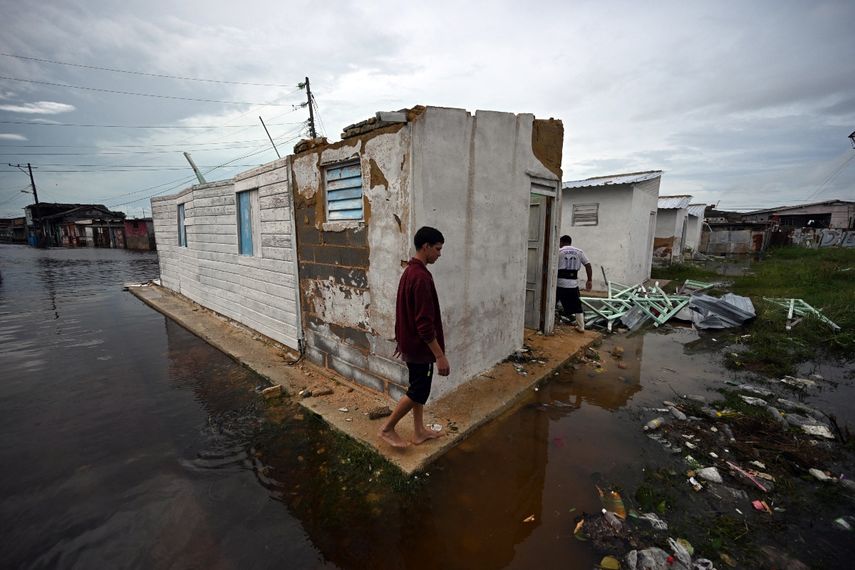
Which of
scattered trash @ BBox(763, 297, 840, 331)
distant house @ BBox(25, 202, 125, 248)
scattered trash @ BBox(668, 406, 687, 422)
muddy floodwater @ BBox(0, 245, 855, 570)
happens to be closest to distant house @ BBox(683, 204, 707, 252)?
scattered trash @ BBox(763, 297, 840, 331)

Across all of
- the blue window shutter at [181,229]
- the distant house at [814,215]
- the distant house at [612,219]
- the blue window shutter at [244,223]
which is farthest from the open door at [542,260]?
the distant house at [814,215]

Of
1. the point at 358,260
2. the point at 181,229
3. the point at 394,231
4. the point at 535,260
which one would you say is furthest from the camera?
the point at 181,229

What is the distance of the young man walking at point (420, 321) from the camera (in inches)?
111

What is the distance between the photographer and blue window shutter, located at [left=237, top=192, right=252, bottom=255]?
6.17 metres

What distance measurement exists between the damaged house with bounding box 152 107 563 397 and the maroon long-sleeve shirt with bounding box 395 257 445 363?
732 millimetres

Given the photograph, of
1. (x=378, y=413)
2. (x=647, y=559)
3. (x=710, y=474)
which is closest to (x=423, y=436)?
(x=378, y=413)

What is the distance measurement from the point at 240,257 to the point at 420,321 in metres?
5.04

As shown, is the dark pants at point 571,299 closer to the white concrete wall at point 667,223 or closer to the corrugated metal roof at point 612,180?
the corrugated metal roof at point 612,180

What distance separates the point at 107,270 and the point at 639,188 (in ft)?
76.5

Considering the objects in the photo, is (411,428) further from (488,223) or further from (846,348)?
(846,348)

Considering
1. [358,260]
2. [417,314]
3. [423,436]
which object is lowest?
[423,436]

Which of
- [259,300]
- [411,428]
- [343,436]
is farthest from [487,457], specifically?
[259,300]

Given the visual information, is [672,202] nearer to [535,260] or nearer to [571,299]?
[571,299]

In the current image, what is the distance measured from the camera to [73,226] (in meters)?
41.1
